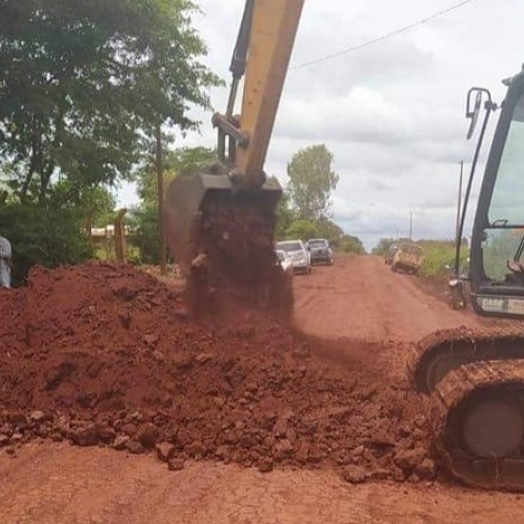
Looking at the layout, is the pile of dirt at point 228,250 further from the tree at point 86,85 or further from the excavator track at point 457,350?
the tree at point 86,85

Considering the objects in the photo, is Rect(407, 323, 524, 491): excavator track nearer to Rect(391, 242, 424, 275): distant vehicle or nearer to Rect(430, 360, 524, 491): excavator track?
Rect(430, 360, 524, 491): excavator track

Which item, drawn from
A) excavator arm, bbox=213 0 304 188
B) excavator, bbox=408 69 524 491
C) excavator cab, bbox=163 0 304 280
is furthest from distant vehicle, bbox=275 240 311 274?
excavator, bbox=408 69 524 491

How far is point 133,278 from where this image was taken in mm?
9766

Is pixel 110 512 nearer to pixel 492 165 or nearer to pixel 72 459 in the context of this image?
pixel 72 459

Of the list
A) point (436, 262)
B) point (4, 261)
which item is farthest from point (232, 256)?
point (436, 262)

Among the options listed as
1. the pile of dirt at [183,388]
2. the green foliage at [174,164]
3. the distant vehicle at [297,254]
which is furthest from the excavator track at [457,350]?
the green foliage at [174,164]

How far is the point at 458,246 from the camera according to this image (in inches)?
A: 241

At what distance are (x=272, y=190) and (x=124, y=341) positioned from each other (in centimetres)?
215

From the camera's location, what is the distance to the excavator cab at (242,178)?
7.61 metres

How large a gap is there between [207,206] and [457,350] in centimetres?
285

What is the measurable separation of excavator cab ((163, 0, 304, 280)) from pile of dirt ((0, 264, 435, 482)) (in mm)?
760

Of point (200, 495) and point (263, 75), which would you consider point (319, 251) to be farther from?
point (200, 495)

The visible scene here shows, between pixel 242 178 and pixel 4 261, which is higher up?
pixel 242 178

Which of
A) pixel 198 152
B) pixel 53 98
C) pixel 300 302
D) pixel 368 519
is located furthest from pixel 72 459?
pixel 198 152
